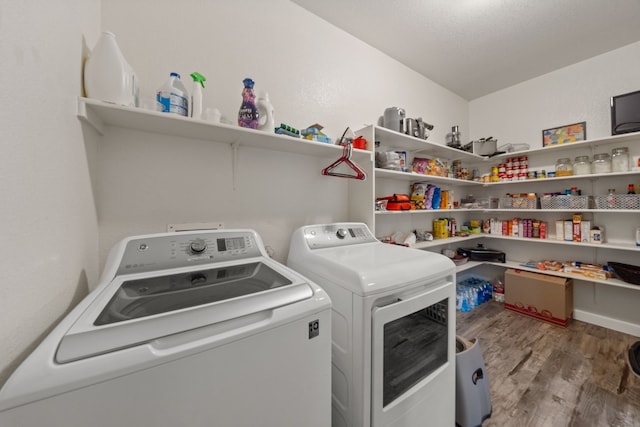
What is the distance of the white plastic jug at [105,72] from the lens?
0.88m

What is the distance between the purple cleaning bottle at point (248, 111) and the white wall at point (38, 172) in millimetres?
623

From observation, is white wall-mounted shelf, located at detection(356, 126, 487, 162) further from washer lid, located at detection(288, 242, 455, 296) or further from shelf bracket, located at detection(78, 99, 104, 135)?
shelf bracket, located at detection(78, 99, 104, 135)

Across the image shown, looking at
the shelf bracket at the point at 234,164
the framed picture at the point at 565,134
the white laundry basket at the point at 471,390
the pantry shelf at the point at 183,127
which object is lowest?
the white laundry basket at the point at 471,390

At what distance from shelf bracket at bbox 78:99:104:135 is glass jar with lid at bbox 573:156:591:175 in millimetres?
3832

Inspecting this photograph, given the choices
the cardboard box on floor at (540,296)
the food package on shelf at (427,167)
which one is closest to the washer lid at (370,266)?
the food package on shelf at (427,167)

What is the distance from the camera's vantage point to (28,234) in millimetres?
547

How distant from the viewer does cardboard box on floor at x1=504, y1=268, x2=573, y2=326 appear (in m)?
2.24

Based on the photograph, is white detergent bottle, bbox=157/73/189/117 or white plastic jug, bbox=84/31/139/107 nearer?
white plastic jug, bbox=84/31/139/107

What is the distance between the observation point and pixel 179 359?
0.49 meters

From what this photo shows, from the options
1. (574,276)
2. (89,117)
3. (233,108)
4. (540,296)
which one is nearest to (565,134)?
(574,276)

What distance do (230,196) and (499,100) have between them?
3.64 meters

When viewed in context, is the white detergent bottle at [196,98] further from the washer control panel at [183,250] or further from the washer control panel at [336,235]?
the washer control panel at [336,235]

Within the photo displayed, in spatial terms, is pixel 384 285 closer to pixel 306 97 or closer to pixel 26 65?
pixel 26 65

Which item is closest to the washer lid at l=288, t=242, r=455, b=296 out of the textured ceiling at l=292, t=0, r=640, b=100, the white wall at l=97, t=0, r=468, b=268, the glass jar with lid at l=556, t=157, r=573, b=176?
the white wall at l=97, t=0, r=468, b=268
